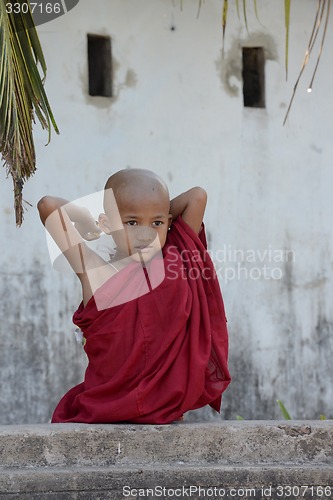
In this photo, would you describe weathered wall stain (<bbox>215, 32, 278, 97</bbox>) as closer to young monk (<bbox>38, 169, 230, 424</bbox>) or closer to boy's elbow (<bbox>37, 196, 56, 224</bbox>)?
young monk (<bbox>38, 169, 230, 424</bbox>)

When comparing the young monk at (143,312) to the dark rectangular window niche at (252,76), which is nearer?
the young monk at (143,312)

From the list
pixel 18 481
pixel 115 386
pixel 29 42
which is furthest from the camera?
pixel 29 42

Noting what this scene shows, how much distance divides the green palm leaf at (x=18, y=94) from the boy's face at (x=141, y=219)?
0.56 metres

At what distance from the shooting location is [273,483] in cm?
340

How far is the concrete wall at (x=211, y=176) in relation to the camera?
686 cm

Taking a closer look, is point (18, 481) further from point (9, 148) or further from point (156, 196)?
point (9, 148)

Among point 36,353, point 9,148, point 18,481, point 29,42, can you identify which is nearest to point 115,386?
point 18,481

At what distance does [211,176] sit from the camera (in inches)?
289

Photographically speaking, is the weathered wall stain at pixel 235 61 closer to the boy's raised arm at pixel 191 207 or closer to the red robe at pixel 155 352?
the boy's raised arm at pixel 191 207

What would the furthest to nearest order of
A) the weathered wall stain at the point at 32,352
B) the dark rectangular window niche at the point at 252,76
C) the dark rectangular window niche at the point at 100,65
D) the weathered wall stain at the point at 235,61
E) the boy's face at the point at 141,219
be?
1. the dark rectangular window niche at the point at 252,76
2. the weathered wall stain at the point at 235,61
3. the dark rectangular window niche at the point at 100,65
4. the weathered wall stain at the point at 32,352
5. the boy's face at the point at 141,219

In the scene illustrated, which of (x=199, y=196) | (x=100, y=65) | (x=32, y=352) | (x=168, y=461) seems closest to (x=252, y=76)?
(x=100, y=65)

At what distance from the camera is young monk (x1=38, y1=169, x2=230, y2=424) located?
375cm

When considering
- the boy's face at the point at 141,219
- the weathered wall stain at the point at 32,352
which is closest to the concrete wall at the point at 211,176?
the weathered wall stain at the point at 32,352

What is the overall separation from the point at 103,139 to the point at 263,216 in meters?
1.27
